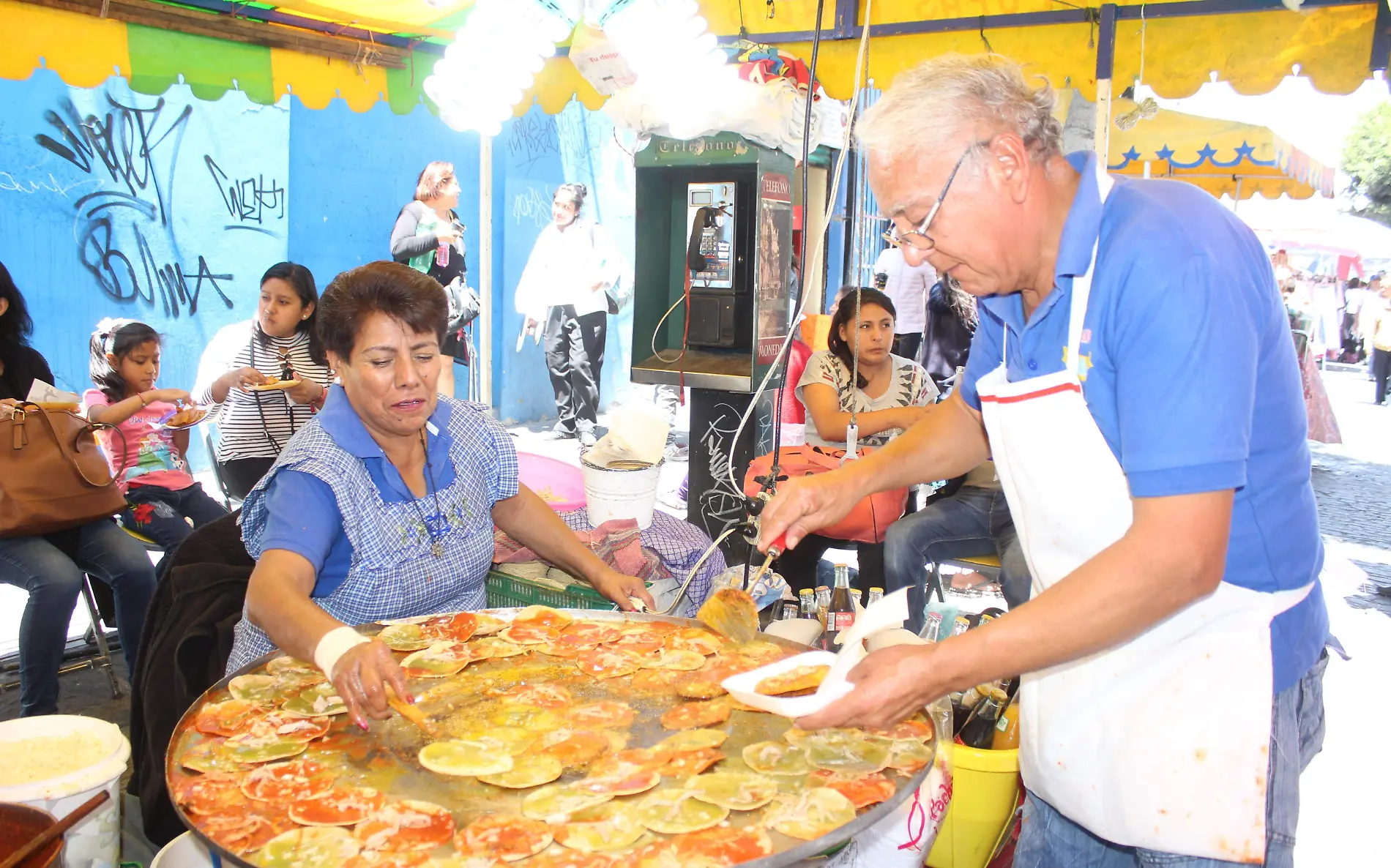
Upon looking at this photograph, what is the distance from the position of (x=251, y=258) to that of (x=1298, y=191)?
11.0 m

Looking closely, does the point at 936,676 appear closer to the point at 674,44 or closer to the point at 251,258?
the point at 674,44

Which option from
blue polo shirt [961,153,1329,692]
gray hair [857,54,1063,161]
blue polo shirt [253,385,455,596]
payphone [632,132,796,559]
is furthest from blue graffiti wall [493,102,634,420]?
blue polo shirt [961,153,1329,692]

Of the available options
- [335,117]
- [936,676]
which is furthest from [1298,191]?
[936,676]

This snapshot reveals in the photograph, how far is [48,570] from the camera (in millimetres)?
3611

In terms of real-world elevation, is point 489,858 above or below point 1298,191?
below

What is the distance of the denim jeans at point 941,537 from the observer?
4.24 metres

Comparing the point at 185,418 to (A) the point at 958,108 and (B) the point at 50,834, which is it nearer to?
(B) the point at 50,834

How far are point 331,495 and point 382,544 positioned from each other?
0.18 meters

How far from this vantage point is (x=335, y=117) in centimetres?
794

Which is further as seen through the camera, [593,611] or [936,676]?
[593,611]

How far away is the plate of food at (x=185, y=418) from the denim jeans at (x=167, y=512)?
31 cm

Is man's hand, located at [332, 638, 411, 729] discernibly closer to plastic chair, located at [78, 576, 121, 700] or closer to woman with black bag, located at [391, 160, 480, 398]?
plastic chair, located at [78, 576, 121, 700]

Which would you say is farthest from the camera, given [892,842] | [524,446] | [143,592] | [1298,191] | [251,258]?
[1298,191]

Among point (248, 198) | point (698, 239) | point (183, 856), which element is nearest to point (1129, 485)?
point (183, 856)
